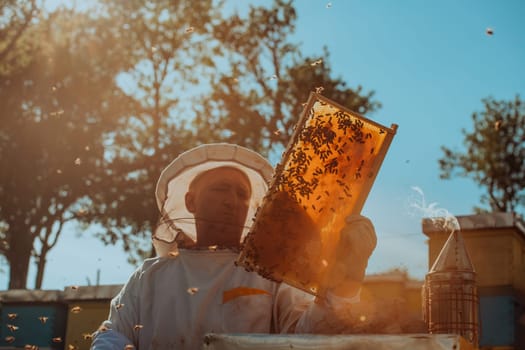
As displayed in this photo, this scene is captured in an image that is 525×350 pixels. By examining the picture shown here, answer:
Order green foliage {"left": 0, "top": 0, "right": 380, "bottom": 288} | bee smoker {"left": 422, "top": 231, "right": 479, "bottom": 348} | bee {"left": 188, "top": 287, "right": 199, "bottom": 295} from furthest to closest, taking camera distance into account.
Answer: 1. green foliage {"left": 0, "top": 0, "right": 380, "bottom": 288}
2. bee {"left": 188, "top": 287, "right": 199, "bottom": 295}
3. bee smoker {"left": 422, "top": 231, "right": 479, "bottom": 348}

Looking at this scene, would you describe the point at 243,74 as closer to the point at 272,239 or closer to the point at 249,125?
the point at 249,125

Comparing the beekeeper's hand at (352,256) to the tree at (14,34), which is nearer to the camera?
the beekeeper's hand at (352,256)

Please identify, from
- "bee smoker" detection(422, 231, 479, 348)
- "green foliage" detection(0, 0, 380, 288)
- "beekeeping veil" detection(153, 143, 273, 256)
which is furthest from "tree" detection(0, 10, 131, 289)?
"bee smoker" detection(422, 231, 479, 348)

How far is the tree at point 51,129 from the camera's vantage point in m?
24.7

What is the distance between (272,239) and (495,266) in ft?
16.1

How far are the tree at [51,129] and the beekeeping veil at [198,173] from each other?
20.1m

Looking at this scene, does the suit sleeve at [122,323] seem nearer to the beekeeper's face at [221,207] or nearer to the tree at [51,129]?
the beekeeper's face at [221,207]

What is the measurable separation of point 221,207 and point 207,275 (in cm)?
46

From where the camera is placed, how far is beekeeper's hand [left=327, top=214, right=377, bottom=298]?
9.95 ft

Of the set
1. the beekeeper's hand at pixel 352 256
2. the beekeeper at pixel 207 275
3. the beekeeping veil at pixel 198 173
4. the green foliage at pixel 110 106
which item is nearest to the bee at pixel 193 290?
the beekeeper at pixel 207 275

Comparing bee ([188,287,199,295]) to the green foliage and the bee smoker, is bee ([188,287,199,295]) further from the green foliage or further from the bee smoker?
the green foliage

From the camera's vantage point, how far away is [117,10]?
1003 inches

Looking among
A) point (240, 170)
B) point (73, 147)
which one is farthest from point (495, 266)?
point (73, 147)

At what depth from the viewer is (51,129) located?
25.1 meters
